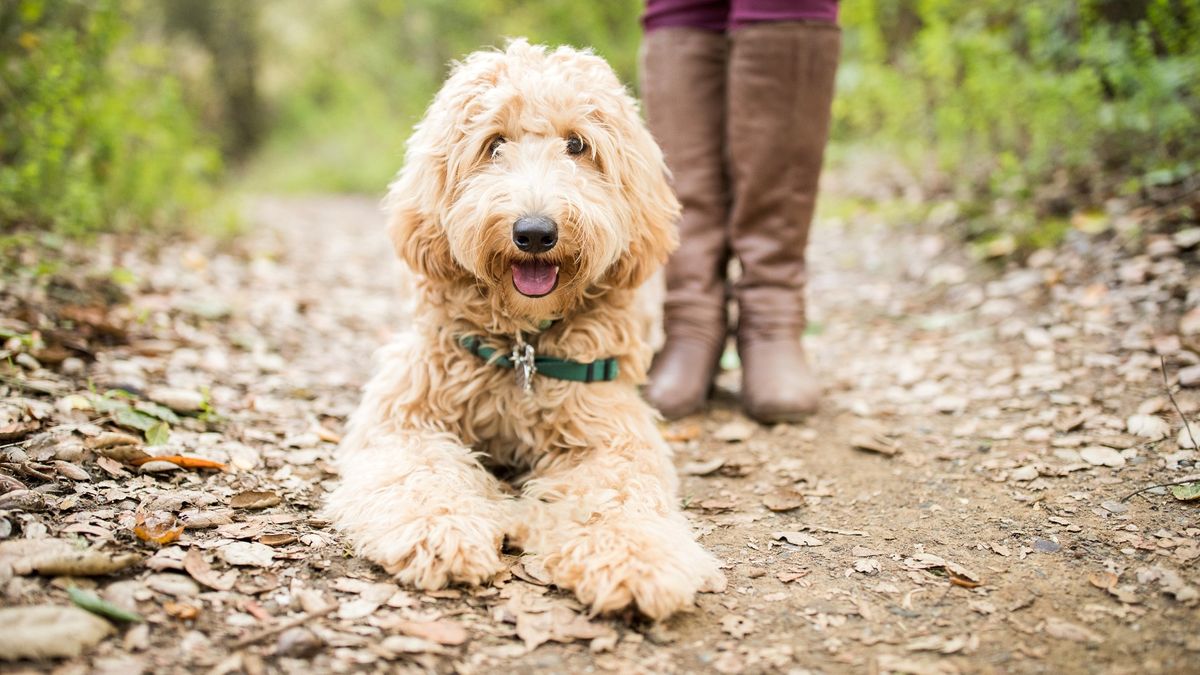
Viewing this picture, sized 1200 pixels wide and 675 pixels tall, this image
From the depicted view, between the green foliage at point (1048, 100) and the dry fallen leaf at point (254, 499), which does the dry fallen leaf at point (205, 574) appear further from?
the green foliage at point (1048, 100)

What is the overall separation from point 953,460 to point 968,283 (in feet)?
6.69

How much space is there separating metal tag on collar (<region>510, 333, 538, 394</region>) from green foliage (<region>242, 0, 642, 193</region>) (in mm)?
7752

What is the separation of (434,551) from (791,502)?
3.91 feet

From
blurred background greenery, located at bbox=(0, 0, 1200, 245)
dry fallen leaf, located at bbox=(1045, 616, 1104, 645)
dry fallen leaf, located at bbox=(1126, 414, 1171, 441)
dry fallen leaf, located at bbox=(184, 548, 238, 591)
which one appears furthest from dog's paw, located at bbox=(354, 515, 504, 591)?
dry fallen leaf, located at bbox=(1126, 414, 1171, 441)

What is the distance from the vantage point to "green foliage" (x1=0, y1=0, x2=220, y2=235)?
4176 mm

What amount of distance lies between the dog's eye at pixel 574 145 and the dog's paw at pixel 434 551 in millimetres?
1176

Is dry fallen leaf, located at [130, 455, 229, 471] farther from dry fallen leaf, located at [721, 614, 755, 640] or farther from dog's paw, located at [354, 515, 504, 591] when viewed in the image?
dry fallen leaf, located at [721, 614, 755, 640]

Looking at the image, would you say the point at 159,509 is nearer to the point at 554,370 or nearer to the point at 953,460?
the point at 554,370

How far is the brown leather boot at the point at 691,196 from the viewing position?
3.33m

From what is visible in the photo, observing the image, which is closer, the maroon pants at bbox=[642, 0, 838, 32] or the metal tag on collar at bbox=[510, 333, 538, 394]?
the metal tag on collar at bbox=[510, 333, 538, 394]

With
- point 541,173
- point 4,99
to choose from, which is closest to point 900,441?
point 541,173

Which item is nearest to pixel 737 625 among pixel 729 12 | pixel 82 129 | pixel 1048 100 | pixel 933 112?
pixel 729 12

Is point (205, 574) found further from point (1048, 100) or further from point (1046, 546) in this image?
point (1048, 100)

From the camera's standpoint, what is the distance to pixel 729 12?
3.35m
